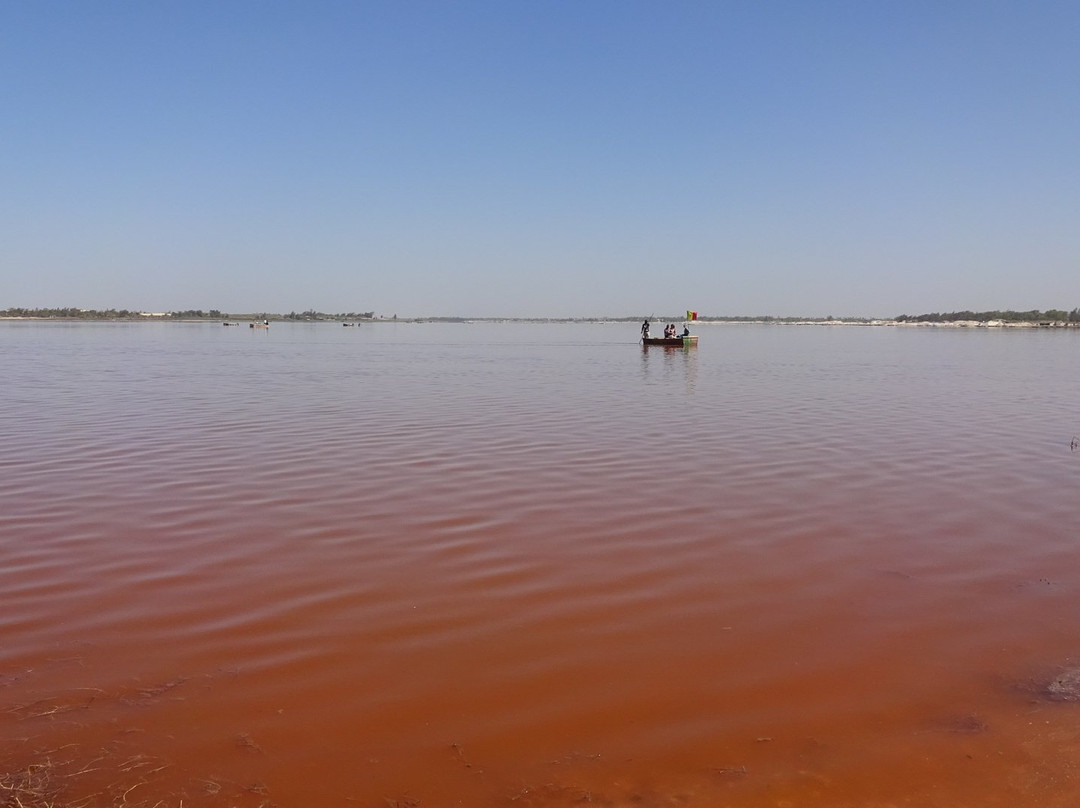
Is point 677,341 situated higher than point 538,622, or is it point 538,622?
point 677,341

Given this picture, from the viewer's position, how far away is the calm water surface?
4042 millimetres

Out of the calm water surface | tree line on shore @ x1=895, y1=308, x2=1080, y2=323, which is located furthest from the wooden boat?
tree line on shore @ x1=895, y1=308, x2=1080, y2=323

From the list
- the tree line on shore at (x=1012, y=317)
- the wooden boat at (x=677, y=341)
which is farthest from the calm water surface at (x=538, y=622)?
the tree line on shore at (x=1012, y=317)

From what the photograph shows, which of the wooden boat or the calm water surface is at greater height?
the wooden boat

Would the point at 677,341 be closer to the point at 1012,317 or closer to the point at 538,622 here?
the point at 538,622

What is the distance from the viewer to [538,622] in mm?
5816

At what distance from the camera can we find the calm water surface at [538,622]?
404 centimetres

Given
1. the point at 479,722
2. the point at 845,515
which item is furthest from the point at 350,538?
the point at 845,515

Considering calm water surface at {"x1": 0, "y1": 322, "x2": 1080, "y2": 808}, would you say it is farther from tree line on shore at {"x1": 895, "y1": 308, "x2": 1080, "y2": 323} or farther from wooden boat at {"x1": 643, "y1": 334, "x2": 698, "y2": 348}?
tree line on shore at {"x1": 895, "y1": 308, "x2": 1080, "y2": 323}

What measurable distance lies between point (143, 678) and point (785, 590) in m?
4.91

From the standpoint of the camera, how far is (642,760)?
13.6 feet

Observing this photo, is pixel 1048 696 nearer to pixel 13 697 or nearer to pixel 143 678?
pixel 143 678

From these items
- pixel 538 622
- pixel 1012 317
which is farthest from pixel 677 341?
pixel 1012 317

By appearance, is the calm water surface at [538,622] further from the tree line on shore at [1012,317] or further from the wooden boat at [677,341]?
the tree line on shore at [1012,317]
